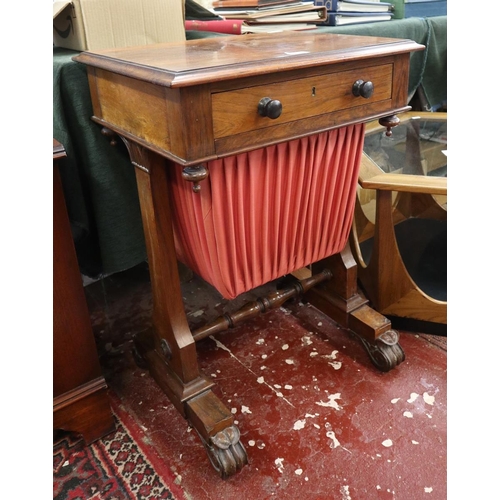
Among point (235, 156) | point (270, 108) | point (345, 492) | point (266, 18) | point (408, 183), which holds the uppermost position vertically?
point (266, 18)

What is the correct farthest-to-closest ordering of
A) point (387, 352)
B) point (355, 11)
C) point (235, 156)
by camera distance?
point (355, 11)
point (387, 352)
point (235, 156)

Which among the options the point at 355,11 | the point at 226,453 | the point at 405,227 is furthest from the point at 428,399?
the point at 355,11

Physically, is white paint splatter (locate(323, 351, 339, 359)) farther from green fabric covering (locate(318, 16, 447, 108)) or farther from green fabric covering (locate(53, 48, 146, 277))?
green fabric covering (locate(318, 16, 447, 108))

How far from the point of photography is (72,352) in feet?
4.12

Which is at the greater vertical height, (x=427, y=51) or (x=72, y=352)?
(x=427, y=51)

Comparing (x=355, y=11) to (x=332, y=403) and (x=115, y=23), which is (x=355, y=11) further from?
(x=332, y=403)

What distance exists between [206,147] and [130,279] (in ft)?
4.16

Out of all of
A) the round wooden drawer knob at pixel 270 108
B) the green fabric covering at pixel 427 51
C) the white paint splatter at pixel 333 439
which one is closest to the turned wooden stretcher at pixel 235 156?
the round wooden drawer knob at pixel 270 108

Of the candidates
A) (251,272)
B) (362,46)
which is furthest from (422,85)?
(251,272)

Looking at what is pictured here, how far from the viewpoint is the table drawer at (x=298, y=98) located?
3.14ft

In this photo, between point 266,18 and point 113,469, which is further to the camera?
point 266,18

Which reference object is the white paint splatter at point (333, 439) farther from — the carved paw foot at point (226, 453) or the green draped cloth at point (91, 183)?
the green draped cloth at point (91, 183)

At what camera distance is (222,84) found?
0.93 m

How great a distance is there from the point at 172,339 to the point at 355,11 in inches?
54.4
